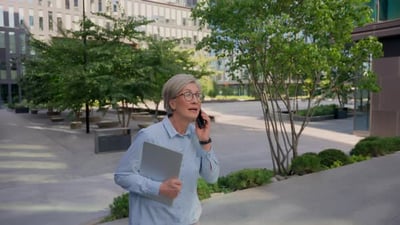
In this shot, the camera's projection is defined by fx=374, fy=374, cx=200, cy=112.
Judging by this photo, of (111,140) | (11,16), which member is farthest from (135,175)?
(11,16)

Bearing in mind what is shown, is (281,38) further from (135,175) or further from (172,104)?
(135,175)

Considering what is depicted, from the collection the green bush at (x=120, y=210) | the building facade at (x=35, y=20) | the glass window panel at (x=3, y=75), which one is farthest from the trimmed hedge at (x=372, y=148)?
the glass window panel at (x=3, y=75)

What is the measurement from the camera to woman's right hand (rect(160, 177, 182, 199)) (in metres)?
2.04


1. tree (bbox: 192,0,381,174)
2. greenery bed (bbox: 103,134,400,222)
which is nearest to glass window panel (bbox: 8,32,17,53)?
tree (bbox: 192,0,381,174)

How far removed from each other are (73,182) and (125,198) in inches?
127

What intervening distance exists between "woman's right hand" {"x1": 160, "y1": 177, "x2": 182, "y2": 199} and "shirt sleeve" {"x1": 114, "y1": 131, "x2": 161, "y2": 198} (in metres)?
0.03

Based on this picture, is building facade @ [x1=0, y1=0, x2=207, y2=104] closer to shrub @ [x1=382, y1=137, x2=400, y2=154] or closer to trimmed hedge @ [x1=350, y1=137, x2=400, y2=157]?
shrub @ [x1=382, y1=137, x2=400, y2=154]

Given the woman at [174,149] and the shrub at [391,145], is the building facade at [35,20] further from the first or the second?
the woman at [174,149]

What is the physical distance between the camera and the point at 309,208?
5.73 m

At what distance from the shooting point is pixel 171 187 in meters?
2.04

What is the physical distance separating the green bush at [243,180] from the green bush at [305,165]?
3.80 feet

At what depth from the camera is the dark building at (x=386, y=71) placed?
49.5ft

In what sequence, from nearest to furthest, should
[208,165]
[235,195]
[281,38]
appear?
1. [208,165]
2. [235,195]
3. [281,38]

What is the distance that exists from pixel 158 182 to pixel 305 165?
21.4ft
